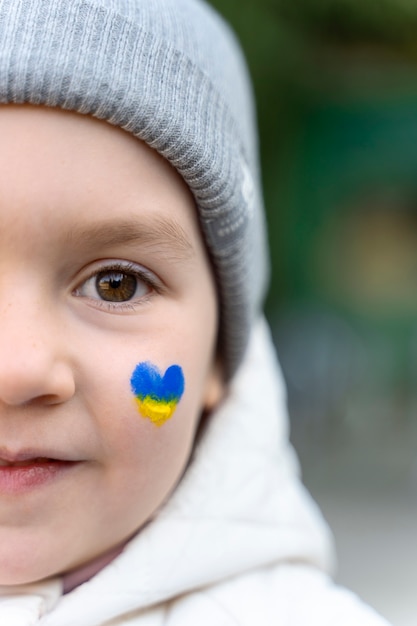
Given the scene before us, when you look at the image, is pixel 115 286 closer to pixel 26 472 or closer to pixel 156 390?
pixel 156 390

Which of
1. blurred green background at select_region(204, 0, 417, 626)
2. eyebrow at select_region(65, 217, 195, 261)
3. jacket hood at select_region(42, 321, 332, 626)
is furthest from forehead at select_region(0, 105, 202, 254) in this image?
blurred green background at select_region(204, 0, 417, 626)

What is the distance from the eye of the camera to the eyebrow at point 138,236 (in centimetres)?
136

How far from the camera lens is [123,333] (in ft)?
Result: 4.72

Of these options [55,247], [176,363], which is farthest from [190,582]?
[55,247]

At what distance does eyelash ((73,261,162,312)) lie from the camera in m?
1.43

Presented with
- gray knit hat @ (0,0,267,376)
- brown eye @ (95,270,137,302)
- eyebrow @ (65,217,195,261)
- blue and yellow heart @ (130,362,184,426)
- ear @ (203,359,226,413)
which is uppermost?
gray knit hat @ (0,0,267,376)

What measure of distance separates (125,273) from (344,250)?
5.71 m

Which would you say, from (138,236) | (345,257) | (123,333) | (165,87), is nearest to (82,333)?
(123,333)

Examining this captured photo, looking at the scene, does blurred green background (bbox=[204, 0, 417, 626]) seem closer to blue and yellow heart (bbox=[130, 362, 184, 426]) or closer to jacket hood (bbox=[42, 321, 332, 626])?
jacket hood (bbox=[42, 321, 332, 626])

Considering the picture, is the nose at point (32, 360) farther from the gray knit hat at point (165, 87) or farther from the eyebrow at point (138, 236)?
the gray knit hat at point (165, 87)

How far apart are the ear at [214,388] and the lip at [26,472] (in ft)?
1.67

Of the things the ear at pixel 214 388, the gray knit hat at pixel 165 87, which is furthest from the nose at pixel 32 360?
the ear at pixel 214 388

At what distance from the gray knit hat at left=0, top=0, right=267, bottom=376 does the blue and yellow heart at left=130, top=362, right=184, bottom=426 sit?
0.31 m

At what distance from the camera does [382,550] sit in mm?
4555
